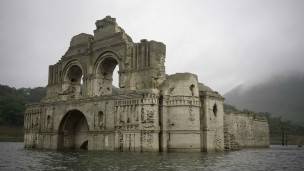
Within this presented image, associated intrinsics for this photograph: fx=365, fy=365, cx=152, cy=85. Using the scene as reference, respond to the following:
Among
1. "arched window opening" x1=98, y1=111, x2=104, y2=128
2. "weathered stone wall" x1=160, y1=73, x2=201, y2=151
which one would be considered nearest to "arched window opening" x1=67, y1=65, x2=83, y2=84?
"arched window opening" x1=98, y1=111, x2=104, y2=128

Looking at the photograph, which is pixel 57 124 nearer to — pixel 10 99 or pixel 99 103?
pixel 99 103

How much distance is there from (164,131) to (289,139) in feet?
193

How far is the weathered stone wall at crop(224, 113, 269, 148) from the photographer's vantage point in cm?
4577

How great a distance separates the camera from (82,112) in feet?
126

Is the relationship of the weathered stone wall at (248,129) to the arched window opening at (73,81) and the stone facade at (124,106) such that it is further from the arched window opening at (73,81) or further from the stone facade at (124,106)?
the arched window opening at (73,81)

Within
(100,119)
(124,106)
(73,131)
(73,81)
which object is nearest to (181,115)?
(124,106)

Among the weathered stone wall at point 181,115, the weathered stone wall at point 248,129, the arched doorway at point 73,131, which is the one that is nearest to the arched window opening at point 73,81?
the arched doorway at point 73,131

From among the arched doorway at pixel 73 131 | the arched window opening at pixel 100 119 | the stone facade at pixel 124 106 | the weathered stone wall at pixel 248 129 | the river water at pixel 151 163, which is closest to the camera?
the river water at pixel 151 163

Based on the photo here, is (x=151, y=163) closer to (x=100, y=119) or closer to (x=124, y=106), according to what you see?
(x=124, y=106)

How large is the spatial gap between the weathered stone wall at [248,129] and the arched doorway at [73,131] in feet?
53.9

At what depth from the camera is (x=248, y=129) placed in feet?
166

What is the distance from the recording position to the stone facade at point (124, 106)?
33094mm

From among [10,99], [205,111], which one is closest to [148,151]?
[205,111]

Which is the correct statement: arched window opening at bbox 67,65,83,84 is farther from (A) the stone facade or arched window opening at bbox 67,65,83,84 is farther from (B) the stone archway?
(B) the stone archway
